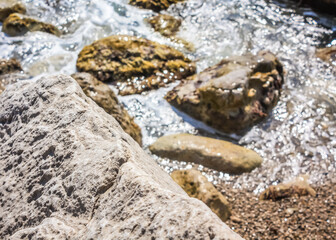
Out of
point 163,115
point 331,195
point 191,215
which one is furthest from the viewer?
point 163,115

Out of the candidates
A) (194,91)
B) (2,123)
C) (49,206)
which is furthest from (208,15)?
(49,206)

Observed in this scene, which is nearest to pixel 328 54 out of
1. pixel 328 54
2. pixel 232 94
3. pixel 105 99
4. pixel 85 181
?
pixel 328 54

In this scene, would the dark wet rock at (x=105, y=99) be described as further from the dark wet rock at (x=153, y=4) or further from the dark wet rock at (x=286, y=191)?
the dark wet rock at (x=153, y=4)

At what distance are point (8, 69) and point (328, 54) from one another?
6.79m

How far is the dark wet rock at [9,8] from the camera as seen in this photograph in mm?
7938

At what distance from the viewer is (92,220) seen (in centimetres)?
147

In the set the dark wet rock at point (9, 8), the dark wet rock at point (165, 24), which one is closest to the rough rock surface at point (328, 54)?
the dark wet rock at point (165, 24)

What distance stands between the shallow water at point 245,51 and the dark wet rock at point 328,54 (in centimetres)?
17

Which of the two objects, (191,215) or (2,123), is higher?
(191,215)

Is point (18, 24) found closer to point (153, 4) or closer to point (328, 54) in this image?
point (153, 4)

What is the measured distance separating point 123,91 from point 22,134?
4.23 meters

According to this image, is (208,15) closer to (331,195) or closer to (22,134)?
(331,195)

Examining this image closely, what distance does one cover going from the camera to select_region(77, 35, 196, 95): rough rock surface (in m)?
6.32

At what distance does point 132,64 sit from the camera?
647 cm
